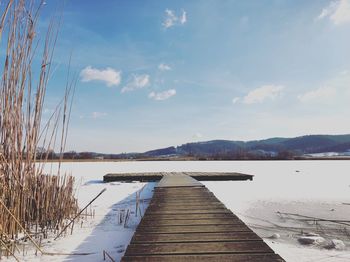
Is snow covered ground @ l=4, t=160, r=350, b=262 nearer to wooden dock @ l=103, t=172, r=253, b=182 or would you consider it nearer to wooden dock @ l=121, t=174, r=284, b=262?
wooden dock @ l=121, t=174, r=284, b=262

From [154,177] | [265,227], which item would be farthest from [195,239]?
[154,177]

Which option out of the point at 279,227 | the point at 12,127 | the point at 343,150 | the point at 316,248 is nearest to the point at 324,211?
the point at 279,227

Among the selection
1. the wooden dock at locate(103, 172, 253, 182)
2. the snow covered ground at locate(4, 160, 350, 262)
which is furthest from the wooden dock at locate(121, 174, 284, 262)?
the wooden dock at locate(103, 172, 253, 182)

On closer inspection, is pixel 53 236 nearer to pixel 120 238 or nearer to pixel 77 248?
pixel 77 248

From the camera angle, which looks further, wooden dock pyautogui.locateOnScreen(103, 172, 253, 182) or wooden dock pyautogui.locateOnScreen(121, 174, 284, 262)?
wooden dock pyautogui.locateOnScreen(103, 172, 253, 182)

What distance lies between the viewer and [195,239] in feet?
6.53

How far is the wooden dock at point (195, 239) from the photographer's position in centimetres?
166

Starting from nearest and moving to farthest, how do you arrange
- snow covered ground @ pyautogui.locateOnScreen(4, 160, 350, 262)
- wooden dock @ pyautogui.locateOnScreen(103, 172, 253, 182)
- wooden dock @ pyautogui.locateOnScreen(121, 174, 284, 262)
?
1. wooden dock @ pyautogui.locateOnScreen(121, 174, 284, 262)
2. snow covered ground @ pyautogui.locateOnScreen(4, 160, 350, 262)
3. wooden dock @ pyautogui.locateOnScreen(103, 172, 253, 182)

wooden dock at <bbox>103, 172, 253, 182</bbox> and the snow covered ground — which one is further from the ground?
wooden dock at <bbox>103, 172, 253, 182</bbox>

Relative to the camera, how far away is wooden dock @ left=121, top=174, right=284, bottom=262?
166 centimetres

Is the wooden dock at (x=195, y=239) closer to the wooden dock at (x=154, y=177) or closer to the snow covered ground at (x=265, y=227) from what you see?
the snow covered ground at (x=265, y=227)

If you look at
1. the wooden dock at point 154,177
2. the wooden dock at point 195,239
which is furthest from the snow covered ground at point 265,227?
the wooden dock at point 154,177

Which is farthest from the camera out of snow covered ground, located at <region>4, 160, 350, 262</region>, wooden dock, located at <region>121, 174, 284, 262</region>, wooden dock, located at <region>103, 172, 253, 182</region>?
wooden dock, located at <region>103, 172, 253, 182</region>

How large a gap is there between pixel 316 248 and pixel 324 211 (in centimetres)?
212
